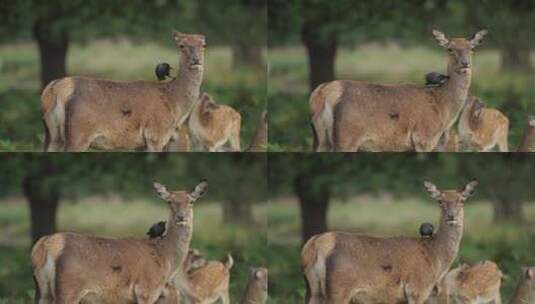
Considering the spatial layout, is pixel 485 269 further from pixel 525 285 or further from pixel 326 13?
pixel 326 13

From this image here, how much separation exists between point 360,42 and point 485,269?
5.85 feet

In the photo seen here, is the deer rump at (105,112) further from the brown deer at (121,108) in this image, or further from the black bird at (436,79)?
the black bird at (436,79)

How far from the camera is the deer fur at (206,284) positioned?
12.3 m

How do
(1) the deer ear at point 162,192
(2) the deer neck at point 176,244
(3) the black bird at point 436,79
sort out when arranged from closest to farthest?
(2) the deer neck at point 176,244 < (1) the deer ear at point 162,192 < (3) the black bird at point 436,79

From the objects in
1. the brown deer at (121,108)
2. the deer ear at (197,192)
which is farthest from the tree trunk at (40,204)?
the deer ear at (197,192)

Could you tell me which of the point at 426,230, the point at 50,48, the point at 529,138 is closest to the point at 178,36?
the point at 50,48

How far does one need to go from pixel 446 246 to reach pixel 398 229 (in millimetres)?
389

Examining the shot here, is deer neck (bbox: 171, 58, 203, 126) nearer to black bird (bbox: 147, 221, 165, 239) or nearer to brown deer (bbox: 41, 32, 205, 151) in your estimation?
brown deer (bbox: 41, 32, 205, 151)

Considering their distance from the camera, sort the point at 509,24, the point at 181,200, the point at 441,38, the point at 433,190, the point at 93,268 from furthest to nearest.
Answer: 1. the point at 509,24
2. the point at 441,38
3. the point at 433,190
4. the point at 181,200
5. the point at 93,268

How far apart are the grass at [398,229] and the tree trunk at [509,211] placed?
0.19 ft

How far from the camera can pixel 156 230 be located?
1227 centimetres

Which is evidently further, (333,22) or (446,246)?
(333,22)

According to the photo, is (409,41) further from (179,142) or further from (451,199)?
(179,142)

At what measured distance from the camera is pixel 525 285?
40.6 feet
